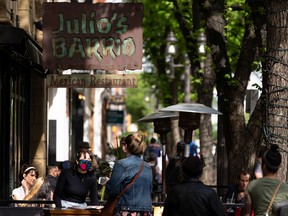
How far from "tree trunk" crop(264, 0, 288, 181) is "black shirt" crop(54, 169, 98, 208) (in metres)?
2.25

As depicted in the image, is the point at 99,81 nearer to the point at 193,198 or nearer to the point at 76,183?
the point at 76,183

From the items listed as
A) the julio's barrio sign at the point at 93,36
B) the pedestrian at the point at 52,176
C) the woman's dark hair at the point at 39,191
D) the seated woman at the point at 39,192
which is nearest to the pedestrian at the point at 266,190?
the seated woman at the point at 39,192

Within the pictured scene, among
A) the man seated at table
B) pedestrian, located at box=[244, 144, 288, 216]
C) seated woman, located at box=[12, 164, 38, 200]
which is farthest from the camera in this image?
seated woman, located at box=[12, 164, 38, 200]

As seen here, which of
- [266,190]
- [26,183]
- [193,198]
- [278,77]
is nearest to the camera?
[193,198]

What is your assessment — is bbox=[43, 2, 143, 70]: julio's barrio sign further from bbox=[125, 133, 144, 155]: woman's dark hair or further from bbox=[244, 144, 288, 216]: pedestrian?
bbox=[244, 144, 288, 216]: pedestrian

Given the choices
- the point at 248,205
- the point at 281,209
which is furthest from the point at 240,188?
the point at 281,209

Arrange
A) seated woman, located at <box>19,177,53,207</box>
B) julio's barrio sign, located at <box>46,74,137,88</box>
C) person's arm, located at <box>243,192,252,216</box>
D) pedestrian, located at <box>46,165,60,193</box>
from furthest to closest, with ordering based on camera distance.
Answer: pedestrian, located at <box>46,165,60,193</box>
julio's barrio sign, located at <box>46,74,137,88</box>
seated woman, located at <box>19,177,53,207</box>
person's arm, located at <box>243,192,252,216</box>

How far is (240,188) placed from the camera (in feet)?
50.2

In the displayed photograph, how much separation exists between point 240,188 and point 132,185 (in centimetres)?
382

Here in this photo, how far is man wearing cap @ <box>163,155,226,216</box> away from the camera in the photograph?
957cm

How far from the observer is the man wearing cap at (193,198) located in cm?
957

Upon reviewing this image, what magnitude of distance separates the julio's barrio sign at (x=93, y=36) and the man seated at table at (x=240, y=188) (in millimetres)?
2543

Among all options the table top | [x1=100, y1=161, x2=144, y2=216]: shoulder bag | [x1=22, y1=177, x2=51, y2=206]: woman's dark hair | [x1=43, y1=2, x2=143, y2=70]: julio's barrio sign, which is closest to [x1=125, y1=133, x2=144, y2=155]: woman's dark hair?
[x1=100, y1=161, x2=144, y2=216]: shoulder bag

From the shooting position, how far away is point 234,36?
3416 centimetres
